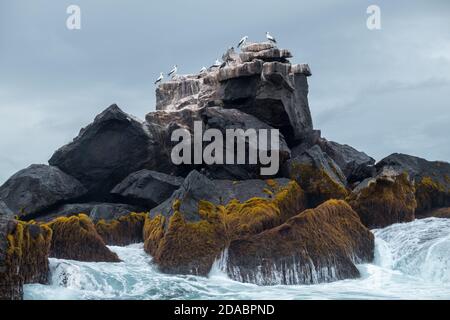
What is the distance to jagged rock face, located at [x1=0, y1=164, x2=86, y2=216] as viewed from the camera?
28.1 m

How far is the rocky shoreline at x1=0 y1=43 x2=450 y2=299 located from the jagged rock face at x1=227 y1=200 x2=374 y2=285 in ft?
0.12

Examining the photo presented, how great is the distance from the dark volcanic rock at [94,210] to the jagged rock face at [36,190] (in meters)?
0.44

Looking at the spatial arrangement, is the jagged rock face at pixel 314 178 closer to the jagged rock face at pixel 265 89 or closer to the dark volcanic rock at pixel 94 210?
the jagged rock face at pixel 265 89

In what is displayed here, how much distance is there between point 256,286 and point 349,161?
15153mm

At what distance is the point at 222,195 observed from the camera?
24.9m

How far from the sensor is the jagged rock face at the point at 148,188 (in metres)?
28.2

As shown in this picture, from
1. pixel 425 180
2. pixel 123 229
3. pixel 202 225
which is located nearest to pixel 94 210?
pixel 123 229

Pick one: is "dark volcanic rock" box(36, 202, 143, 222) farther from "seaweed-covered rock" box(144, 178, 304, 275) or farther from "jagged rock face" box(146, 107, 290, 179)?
"jagged rock face" box(146, 107, 290, 179)

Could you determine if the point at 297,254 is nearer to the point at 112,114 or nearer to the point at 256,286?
the point at 256,286

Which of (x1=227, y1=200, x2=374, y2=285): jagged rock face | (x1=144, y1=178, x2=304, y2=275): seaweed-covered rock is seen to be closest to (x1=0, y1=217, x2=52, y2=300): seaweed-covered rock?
(x1=144, y1=178, x2=304, y2=275): seaweed-covered rock

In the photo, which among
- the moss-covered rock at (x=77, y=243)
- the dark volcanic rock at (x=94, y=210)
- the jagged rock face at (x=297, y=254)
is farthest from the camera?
the dark volcanic rock at (x=94, y=210)

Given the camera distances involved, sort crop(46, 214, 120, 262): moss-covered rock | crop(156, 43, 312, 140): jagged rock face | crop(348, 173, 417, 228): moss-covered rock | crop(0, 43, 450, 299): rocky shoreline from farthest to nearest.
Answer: crop(156, 43, 312, 140): jagged rock face
crop(348, 173, 417, 228): moss-covered rock
crop(46, 214, 120, 262): moss-covered rock
crop(0, 43, 450, 299): rocky shoreline

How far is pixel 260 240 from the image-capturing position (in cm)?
2125

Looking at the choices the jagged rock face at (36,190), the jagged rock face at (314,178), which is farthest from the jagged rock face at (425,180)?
the jagged rock face at (36,190)
